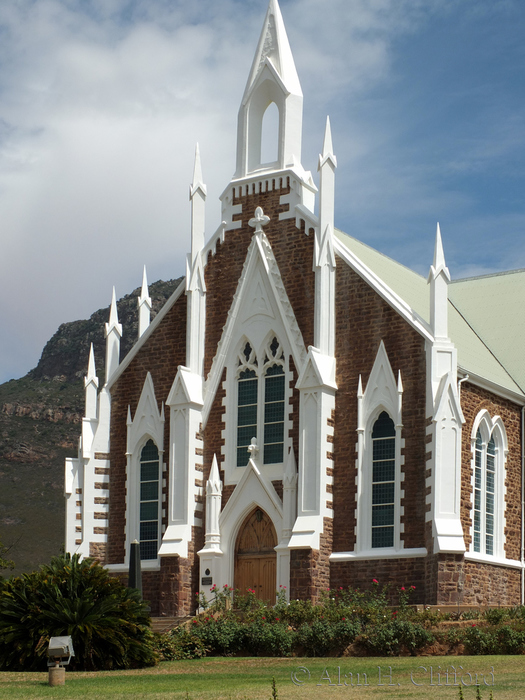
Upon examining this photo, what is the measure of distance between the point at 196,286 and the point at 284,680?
55.2 feet

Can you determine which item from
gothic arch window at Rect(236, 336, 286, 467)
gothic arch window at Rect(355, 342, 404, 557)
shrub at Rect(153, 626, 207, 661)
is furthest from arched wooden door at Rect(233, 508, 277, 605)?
shrub at Rect(153, 626, 207, 661)

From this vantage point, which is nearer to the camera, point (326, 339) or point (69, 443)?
point (326, 339)

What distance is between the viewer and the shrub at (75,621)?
2294cm

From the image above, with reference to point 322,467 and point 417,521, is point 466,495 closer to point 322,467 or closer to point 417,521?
point 417,521

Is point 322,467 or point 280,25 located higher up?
point 280,25

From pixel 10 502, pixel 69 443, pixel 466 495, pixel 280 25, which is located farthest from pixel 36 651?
pixel 69 443

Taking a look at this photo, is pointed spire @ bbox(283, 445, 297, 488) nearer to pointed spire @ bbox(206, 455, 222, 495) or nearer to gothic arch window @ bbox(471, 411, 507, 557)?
pointed spire @ bbox(206, 455, 222, 495)

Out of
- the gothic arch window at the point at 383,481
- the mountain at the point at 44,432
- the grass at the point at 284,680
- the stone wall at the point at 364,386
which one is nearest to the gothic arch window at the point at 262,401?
the stone wall at the point at 364,386

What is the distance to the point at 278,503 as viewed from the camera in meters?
32.7

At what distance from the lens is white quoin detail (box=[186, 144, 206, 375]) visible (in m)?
35.1

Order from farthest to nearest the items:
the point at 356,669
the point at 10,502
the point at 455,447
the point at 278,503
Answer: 1. the point at 10,502
2. the point at 278,503
3. the point at 455,447
4. the point at 356,669

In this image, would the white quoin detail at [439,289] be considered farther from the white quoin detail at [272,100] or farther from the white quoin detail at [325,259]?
the white quoin detail at [272,100]

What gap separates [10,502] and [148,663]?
178 feet

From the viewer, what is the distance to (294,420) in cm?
3306
